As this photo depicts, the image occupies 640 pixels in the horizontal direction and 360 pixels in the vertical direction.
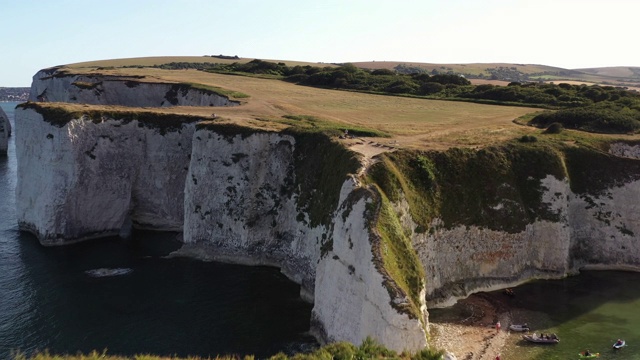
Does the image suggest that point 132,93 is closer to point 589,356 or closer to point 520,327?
point 520,327

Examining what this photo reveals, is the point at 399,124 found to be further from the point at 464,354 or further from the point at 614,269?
the point at 464,354

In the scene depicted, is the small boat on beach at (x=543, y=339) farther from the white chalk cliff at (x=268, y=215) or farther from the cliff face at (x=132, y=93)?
the cliff face at (x=132, y=93)

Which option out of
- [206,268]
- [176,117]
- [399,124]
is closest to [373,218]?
[206,268]

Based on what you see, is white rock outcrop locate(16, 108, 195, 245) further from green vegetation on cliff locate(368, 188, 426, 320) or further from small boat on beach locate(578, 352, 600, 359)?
small boat on beach locate(578, 352, 600, 359)

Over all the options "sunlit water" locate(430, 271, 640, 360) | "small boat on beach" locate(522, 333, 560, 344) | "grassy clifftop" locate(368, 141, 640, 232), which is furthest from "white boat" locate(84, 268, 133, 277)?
"small boat on beach" locate(522, 333, 560, 344)

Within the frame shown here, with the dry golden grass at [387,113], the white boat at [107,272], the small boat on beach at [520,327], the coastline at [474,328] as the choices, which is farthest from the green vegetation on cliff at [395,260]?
the white boat at [107,272]

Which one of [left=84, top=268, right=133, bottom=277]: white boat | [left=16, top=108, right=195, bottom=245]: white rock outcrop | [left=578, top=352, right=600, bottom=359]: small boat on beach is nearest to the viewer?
[left=578, top=352, right=600, bottom=359]: small boat on beach
